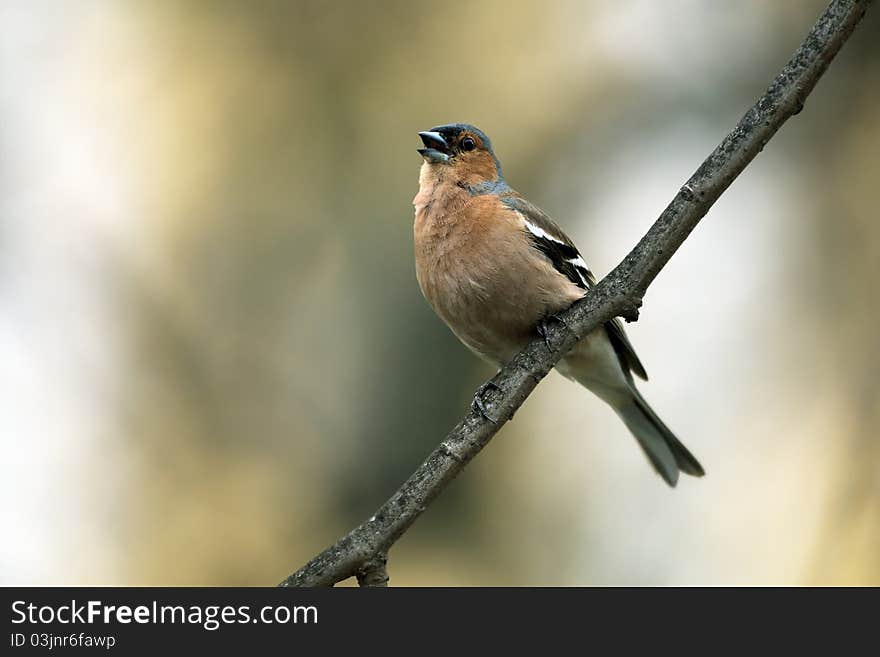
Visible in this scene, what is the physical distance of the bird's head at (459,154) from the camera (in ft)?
22.0

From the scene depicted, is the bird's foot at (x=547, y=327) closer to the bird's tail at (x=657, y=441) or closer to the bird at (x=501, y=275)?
the bird at (x=501, y=275)

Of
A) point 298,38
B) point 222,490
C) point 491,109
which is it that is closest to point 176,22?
point 298,38

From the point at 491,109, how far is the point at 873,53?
4069 millimetres

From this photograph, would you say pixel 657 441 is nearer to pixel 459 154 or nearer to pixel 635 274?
pixel 459 154

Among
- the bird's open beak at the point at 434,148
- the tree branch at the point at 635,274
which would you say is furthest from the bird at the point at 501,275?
the tree branch at the point at 635,274

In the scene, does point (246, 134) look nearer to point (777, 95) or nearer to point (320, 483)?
point (320, 483)

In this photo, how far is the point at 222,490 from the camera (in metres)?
10.5

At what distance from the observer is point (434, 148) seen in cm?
684

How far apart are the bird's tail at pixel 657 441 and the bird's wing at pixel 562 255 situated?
0.42 m

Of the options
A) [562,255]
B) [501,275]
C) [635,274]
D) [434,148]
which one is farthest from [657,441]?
[635,274]

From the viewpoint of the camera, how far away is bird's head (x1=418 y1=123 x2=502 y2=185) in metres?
6.70

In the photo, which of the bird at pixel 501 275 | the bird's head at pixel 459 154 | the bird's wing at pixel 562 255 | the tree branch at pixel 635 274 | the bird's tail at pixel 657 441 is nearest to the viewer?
the tree branch at pixel 635 274

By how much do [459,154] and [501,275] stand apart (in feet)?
4.18

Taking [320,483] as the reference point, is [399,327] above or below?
above
